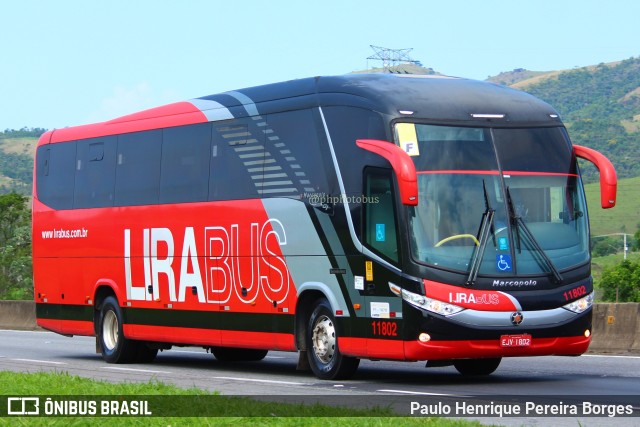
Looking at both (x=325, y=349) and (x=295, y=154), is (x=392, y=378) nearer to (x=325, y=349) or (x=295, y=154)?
(x=325, y=349)

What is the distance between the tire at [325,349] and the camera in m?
17.5

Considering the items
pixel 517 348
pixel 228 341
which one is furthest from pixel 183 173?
pixel 517 348

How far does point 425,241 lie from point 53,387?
4518mm

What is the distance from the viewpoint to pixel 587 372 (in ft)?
61.3

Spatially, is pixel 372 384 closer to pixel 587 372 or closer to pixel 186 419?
pixel 587 372

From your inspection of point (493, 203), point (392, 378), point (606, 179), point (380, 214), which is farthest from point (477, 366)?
point (606, 179)

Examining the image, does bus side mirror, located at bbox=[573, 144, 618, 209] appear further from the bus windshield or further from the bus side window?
the bus side window

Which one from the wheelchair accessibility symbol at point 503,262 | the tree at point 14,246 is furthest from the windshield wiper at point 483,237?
the tree at point 14,246

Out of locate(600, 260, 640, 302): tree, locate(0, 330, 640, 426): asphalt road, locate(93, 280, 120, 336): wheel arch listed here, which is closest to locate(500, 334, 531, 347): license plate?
locate(0, 330, 640, 426): asphalt road

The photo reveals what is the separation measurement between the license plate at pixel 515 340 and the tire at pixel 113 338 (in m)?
8.54

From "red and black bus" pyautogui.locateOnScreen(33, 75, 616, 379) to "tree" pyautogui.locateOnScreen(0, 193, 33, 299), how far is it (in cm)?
3902

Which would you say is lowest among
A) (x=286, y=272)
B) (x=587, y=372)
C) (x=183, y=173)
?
(x=587, y=372)

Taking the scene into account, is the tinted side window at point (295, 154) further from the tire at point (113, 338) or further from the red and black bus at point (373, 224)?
the tire at point (113, 338)

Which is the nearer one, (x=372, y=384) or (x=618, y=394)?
(x=618, y=394)
